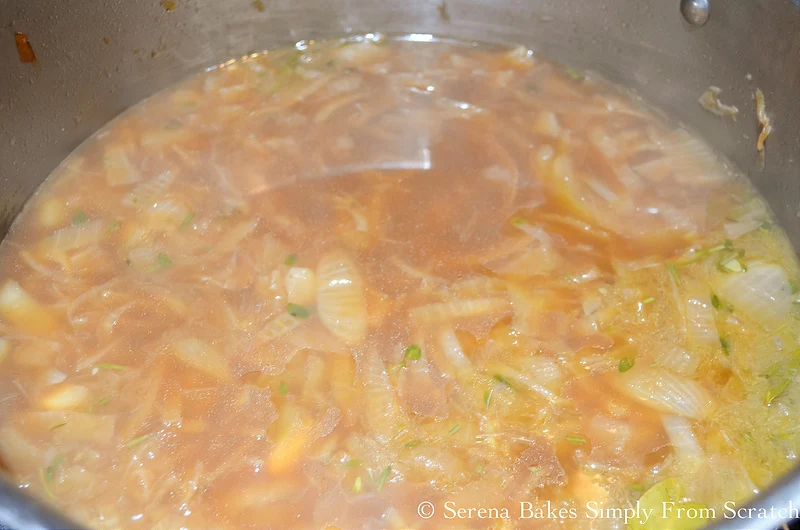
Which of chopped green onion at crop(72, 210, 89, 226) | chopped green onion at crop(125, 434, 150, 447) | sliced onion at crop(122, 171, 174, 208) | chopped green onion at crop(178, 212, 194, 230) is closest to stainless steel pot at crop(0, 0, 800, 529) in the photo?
chopped green onion at crop(72, 210, 89, 226)

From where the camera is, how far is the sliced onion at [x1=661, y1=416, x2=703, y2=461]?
1841 mm

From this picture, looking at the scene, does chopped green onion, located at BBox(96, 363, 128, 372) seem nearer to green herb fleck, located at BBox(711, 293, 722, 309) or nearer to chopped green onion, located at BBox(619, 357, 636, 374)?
chopped green onion, located at BBox(619, 357, 636, 374)

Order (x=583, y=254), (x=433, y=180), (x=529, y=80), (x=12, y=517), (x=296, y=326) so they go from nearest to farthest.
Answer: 1. (x=12, y=517)
2. (x=296, y=326)
3. (x=583, y=254)
4. (x=433, y=180)
5. (x=529, y=80)

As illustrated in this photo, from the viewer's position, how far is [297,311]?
7.06 feet

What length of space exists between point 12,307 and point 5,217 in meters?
0.41

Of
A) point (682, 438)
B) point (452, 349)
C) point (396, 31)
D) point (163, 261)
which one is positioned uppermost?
point (396, 31)

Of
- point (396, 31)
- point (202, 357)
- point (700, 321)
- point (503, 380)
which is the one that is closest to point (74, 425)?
point (202, 357)

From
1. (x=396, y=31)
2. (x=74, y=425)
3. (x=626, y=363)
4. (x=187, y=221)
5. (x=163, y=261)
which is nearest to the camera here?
(x=74, y=425)

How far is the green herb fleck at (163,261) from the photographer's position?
228 centimetres

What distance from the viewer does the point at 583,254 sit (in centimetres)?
232

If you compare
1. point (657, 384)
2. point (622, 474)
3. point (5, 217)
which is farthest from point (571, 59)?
point (5, 217)

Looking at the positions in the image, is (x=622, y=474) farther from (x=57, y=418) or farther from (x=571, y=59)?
(x=571, y=59)

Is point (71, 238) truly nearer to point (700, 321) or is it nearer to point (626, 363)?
point (626, 363)

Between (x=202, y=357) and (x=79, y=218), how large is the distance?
79 centimetres
